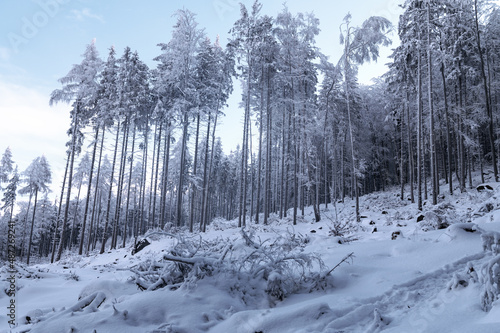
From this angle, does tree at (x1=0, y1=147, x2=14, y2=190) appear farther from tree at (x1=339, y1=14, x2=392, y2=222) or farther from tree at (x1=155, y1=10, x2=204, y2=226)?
tree at (x1=339, y1=14, x2=392, y2=222)

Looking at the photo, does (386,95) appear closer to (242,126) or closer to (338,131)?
(338,131)

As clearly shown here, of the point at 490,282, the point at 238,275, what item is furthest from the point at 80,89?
the point at 490,282

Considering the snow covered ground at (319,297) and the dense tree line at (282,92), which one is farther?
the dense tree line at (282,92)

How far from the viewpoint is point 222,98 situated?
76.5 ft

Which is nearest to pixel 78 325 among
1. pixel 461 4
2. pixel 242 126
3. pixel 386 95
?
pixel 242 126

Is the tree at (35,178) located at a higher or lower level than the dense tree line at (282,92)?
lower

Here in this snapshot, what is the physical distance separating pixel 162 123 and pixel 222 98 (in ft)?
17.9

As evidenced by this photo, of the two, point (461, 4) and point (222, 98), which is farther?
point (222, 98)

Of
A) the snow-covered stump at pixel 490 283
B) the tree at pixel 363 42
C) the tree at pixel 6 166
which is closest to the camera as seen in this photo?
the snow-covered stump at pixel 490 283

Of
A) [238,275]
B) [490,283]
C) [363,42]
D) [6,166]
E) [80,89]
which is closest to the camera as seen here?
[490,283]

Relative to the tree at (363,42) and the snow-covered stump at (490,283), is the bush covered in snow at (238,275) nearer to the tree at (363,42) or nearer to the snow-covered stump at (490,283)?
the snow-covered stump at (490,283)

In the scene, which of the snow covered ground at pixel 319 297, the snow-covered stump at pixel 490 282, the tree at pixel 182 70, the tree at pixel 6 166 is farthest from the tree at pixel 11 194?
the snow-covered stump at pixel 490 282

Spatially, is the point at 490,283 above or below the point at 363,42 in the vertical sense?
below

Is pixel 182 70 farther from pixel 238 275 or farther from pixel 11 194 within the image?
pixel 11 194
